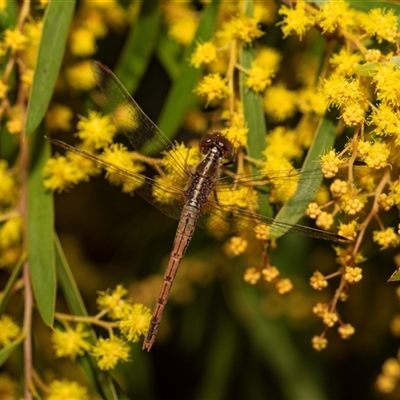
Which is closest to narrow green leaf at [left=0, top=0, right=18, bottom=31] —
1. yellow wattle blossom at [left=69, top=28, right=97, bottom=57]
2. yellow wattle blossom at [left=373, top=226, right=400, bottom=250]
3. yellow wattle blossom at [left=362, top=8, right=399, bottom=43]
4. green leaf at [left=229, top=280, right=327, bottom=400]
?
yellow wattle blossom at [left=69, top=28, right=97, bottom=57]

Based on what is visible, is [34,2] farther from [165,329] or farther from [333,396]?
[333,396]

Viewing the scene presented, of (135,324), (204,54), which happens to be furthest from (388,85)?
(135,324)

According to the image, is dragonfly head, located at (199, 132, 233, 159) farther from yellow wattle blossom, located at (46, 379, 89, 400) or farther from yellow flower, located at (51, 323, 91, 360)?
yellow wattle blossom, located at (46, 379, 89, 400)

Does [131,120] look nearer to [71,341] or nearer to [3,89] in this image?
[3,89]

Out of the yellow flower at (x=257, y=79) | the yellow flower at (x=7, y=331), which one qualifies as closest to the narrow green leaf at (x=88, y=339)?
the yellow flower at (x=7, y=331)

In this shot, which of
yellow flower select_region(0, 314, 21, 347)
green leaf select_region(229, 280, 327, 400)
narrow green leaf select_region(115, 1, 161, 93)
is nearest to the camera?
yellow flower select_region(0, 314, 21, 347)

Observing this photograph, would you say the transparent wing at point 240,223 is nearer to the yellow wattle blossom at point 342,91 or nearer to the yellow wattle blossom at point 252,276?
the yellow wattle blossom at point 252,276
